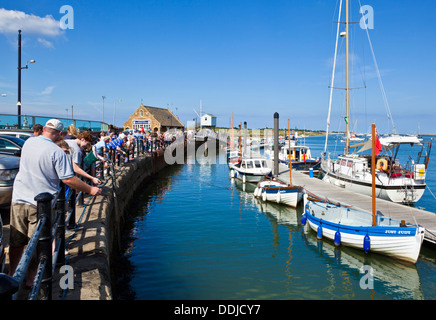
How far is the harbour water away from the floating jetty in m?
1.36

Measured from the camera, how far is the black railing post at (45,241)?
3.30 m

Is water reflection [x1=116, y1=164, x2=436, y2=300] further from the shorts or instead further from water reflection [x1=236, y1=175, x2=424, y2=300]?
the shorts

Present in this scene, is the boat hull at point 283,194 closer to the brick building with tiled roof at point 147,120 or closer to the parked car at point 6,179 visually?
the parked car at point 6,179

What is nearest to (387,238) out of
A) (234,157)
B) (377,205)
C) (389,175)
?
(377,205)

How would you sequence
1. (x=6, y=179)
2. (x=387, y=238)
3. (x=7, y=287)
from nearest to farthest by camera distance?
(x=7, y=287) → (x=6, y=179) → (x=387, y=238)

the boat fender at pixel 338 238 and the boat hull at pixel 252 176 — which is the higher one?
the boat hull at pixel 252 176

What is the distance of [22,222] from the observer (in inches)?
160

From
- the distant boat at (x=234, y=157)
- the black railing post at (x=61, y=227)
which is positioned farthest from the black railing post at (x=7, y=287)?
the distant boat at (x=234, y=157)

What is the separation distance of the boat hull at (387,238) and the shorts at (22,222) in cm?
1004

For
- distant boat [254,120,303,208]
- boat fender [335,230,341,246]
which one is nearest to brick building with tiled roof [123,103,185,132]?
distant boat [254,120,303,208]

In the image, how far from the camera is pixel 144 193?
21.7 meters

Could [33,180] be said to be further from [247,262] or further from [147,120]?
[147,120]

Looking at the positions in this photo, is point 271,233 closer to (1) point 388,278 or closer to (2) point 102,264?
(1) point 388,278

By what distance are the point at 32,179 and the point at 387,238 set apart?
33.8ft
